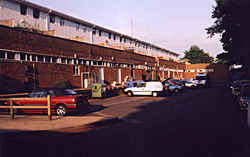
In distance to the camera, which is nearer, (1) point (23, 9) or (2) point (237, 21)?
(2) point (237, 21)

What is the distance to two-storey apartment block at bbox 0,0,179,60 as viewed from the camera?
28.3 metres

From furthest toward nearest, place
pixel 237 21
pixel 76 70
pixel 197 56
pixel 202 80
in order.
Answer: pixel 197 56
pixel 202 80
pixel 76 70
pixel 237 21

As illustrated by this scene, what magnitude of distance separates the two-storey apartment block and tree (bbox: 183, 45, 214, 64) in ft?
198

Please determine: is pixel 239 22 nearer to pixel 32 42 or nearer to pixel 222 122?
pixel 222 122

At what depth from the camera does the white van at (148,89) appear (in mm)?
23406

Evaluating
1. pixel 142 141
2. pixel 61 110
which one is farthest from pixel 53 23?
pixel 142 141

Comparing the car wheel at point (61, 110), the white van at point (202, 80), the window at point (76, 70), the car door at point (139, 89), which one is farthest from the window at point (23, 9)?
the white van at point (202, 80)

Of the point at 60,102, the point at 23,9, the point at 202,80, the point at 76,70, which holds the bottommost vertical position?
the point at 60,102

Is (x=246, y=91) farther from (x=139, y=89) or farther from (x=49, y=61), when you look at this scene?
(x=49, y=61)

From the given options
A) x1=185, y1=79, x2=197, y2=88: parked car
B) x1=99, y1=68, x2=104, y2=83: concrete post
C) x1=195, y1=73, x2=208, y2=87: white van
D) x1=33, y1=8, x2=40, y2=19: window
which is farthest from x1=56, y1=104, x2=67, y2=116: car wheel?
x1=195, y1=73, x2=208, y2=87: white van

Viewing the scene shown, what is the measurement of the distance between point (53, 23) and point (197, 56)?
3249 inches

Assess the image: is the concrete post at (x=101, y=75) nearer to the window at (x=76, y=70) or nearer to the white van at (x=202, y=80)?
the window at (x=76, y=70)

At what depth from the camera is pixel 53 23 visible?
3444 centimetres

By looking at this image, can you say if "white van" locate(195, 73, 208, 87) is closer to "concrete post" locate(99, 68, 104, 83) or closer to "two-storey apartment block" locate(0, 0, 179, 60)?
"two-storey apartment block" locate(0, 0, 179, 60)
